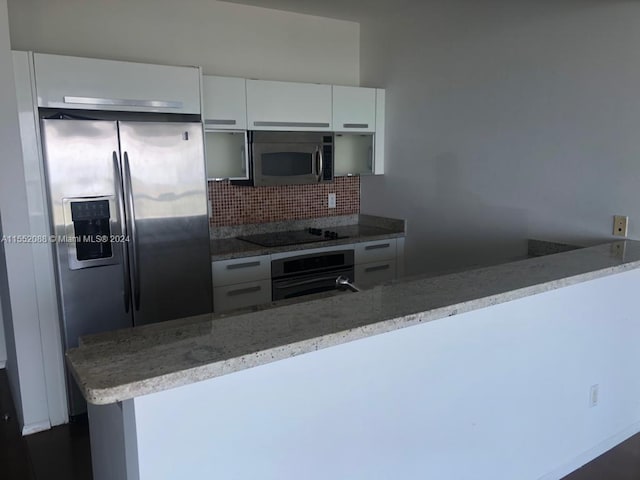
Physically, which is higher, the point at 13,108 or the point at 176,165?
the point at 13,108

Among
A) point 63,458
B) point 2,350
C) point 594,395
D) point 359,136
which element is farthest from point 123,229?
point 594,395

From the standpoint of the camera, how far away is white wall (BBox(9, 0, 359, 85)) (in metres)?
3.15

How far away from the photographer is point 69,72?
271 centimetres

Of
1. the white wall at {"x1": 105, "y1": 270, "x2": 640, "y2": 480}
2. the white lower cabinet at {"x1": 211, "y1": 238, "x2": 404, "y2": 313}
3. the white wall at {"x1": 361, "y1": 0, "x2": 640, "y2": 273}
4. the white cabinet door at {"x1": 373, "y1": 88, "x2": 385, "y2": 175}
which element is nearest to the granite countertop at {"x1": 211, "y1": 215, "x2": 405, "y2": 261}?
the white lower cabinet at {"x1": 211, "y1": 238, "x2": 404, "y2": 313}

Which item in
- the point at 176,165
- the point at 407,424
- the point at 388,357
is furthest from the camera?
the point at 176,165

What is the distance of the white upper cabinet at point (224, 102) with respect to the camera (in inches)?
133

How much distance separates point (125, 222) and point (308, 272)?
1.35 meters

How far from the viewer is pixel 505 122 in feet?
10.5

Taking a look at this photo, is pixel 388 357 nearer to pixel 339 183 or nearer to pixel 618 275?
pixel 618 275

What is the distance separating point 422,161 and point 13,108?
2.66 m

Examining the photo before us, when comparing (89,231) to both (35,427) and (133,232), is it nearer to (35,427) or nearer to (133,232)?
(133,232)

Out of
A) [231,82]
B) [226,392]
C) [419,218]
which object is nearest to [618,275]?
[419,218]

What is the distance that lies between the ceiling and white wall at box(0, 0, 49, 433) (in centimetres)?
183

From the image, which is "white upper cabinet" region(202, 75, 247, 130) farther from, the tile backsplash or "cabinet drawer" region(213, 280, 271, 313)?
"cabinet drawer" region(213, 280, 271, 313)
